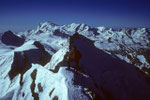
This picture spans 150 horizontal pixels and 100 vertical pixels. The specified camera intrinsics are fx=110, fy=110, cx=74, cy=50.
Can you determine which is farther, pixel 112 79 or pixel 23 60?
pixel 23 60

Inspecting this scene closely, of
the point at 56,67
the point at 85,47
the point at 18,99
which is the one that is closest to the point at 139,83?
the point at 85,47

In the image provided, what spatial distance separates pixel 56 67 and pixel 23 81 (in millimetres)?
13719

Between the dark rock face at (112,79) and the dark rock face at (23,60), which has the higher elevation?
the dark rock face at (112,79)

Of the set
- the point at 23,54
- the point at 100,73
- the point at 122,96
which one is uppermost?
the point at 100,73

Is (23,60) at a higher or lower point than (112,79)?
lower

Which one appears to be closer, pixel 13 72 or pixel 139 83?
pixel 139 83

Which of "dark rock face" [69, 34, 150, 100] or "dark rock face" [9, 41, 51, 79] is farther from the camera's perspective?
"dark rock face" [9, 41, 51, 79]

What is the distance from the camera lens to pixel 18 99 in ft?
111

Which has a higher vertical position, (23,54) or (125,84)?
(125,84)

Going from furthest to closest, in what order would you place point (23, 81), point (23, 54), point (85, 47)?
point (23, 54)
point (85, 47)
point (23, 81)

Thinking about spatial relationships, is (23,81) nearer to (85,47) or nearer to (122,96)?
(85,47)

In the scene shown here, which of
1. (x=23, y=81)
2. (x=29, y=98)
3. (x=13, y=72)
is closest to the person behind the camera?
(x=29, y=98)

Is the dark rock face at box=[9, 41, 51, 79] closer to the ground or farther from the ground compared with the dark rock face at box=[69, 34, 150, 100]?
closer to the ground

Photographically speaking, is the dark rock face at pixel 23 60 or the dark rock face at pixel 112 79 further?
the dark rock face at pixel 23 60
